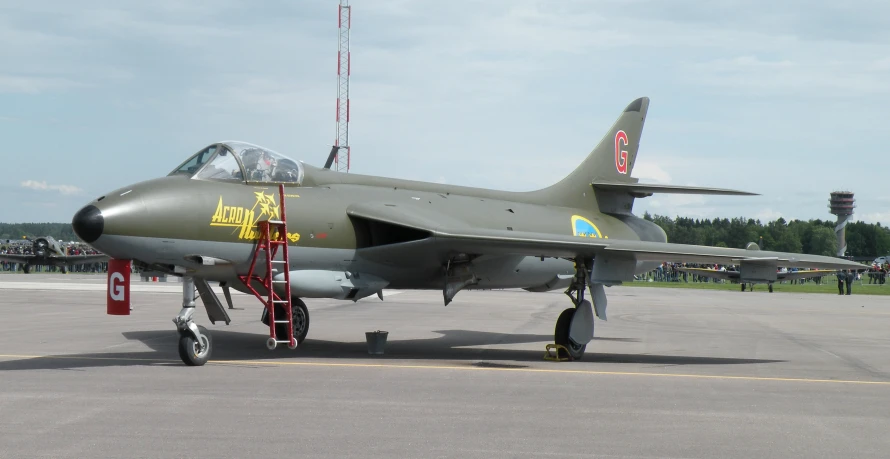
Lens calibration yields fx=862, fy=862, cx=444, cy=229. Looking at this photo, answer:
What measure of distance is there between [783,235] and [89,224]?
17549cm

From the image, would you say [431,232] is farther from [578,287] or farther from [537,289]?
[537,289]

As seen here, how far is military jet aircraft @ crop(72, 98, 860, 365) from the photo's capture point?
10742mm

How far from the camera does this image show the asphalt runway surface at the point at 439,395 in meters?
6.38

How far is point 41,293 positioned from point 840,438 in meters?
28.7

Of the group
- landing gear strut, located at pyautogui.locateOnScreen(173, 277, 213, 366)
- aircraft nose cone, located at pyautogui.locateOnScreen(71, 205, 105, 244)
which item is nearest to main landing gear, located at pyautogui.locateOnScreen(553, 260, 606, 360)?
landing gear strut, located at pyautogui.locateOnScreen(173, 277, 213, 366)

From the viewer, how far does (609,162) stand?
17875 millimetres

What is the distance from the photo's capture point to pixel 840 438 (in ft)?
22.4

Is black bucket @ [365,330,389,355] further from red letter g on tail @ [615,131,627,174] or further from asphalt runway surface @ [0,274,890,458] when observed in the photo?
red letter g on tail @ [615,131,627,174]

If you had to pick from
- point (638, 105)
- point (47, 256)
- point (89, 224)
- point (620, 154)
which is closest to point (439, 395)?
point (89, 224)

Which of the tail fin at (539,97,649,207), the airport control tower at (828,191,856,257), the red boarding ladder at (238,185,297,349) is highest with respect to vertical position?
the airport control tower at (828,191,856,257)

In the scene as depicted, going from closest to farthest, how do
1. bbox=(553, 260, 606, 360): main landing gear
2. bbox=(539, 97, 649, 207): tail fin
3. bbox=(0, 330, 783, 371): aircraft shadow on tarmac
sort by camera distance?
bbox=(0, 330, 783, 371): aircraft shadow on tarmac
bbox=(553, 260, 606, 360): main landing gear
bbox=(539, 97, 649, 207): tail fin

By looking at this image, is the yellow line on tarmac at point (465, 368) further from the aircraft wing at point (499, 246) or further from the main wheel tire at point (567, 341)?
the aircraft wing at point (499, 246)

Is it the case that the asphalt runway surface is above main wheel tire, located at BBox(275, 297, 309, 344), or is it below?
below

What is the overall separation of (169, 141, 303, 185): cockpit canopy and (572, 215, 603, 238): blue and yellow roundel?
5968 millimetres
